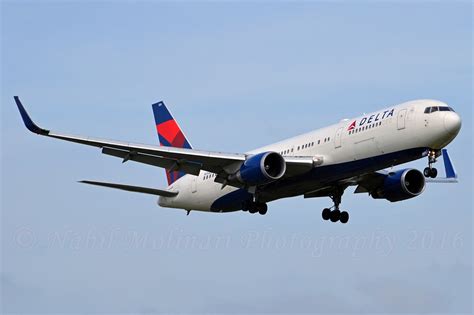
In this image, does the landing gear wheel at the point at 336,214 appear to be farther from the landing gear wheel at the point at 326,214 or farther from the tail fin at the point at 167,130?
the tail fin at the point at 167,130

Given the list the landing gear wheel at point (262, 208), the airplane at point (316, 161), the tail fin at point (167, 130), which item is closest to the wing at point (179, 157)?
the airplane at point (316, 161)

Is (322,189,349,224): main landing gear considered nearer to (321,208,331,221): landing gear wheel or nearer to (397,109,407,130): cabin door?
(321,208,331,221): landing gear wheel

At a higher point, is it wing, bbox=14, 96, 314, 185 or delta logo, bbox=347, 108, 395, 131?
delta logo, bbox=347, 108, 395, 131

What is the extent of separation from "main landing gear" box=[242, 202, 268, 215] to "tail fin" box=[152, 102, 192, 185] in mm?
7616

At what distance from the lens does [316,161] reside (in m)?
46.8

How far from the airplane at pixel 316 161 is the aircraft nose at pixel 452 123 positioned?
41 millimetres

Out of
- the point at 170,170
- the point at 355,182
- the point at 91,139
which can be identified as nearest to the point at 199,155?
the point at 170,170

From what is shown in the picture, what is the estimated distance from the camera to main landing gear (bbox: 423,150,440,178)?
→ 4453 cm

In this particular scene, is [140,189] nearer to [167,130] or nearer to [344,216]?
[167,130]

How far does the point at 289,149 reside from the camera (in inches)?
1939

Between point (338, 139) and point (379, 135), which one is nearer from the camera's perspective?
point (379, 135)

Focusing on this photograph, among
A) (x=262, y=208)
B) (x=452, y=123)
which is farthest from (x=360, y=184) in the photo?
(x=452, y=123)

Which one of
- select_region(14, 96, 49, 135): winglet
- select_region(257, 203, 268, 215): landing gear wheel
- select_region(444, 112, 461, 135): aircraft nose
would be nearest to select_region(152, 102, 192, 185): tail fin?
select_region(257, 203, 268, 215): landing gear wheel

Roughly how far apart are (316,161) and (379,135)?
325 cm
